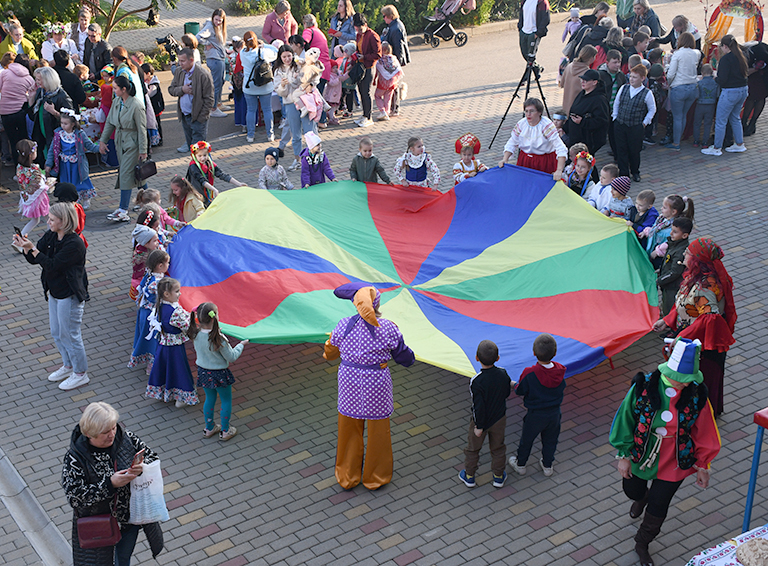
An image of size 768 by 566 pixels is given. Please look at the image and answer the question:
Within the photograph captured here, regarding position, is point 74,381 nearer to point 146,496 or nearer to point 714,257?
point 146,496

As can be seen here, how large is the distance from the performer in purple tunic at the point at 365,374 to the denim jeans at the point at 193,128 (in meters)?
7.23

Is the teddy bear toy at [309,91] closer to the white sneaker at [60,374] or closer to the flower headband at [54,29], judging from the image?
the flower headband at [54,29]

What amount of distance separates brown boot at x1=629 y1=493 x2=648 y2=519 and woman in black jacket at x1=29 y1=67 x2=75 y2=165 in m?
9.58

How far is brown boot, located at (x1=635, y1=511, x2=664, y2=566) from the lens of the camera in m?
5.00

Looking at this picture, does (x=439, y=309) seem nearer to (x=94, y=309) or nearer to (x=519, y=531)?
(x=519, y=531)

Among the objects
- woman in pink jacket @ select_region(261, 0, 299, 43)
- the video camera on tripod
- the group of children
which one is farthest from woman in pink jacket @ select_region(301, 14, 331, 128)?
the group of children

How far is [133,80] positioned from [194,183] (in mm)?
2499

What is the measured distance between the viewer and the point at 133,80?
10.9 meters

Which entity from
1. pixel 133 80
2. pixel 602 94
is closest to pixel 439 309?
pixel 602 94

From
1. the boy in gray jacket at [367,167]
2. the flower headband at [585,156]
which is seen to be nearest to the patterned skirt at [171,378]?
the boy in gray jacket at [367,167]

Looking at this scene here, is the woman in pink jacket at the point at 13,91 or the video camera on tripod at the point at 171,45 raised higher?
the video camera on tripod at the point at 171,45

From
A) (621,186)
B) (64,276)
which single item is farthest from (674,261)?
(64,276)

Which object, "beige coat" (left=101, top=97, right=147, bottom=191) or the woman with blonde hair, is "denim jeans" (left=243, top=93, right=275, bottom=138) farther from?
"beige coat" (left=101, top=97, right=147, bottom=191)

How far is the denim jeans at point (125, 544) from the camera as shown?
4688 millimetres
